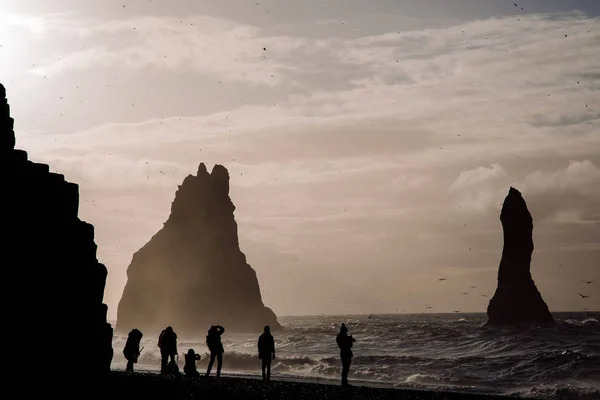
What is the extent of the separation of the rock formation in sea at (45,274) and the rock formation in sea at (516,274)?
10707 cm

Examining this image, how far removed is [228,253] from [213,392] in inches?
6043

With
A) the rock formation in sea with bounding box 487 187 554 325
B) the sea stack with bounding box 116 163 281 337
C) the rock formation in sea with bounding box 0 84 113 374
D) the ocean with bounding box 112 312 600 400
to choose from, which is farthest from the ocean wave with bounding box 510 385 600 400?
the sea stack with bounding box 116 163 281 337

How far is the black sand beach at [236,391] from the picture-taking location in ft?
74.8

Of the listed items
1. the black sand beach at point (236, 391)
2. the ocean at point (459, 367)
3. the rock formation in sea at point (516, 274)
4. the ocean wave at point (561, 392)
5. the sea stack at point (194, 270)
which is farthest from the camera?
the sea stack at point (194, 270)

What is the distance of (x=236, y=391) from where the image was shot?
2491cm

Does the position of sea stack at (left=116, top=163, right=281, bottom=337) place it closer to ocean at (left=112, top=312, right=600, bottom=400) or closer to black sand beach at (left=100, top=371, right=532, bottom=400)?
ocean at (left=112, top=312, right=600, bottom=400)

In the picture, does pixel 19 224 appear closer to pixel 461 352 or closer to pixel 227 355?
pixel 227 355

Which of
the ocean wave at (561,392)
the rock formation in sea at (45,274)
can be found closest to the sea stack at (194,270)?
the ocean wave at (561,392)

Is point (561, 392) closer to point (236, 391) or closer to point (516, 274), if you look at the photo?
point (236, 391)

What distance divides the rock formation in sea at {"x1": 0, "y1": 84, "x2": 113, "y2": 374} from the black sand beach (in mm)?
1481

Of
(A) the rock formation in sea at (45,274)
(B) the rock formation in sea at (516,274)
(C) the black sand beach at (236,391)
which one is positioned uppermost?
(B) the rock formation in sea at (516,274)

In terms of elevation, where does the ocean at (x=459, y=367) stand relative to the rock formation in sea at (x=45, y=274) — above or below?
below

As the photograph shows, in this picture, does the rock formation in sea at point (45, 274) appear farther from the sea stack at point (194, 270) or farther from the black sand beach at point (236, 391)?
the sea stack at point (194, 270)

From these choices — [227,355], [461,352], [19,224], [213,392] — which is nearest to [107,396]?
[213,392]
